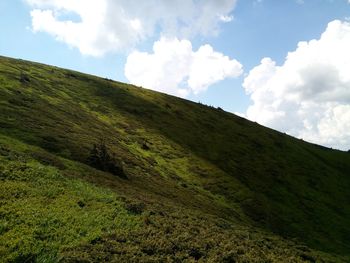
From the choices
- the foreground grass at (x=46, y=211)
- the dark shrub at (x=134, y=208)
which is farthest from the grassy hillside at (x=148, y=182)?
the dark shrub at (x=134, y=208)

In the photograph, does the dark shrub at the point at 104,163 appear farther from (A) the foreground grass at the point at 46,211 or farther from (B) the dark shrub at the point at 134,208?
(B) the dark shrub at the point at 134,208

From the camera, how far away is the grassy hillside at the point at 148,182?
25.7m

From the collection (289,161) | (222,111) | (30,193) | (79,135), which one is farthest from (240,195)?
(222,111)

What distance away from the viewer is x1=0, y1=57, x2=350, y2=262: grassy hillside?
25.7 metres

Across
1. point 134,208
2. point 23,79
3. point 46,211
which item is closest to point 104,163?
point 134,208

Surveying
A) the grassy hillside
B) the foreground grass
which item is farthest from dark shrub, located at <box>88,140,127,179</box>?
the foreground grass

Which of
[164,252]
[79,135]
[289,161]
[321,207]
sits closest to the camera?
[164,252]

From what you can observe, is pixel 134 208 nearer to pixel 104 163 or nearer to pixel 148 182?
pixel 104 163

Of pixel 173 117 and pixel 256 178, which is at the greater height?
pixel 173 117

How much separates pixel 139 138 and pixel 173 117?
26.0 meters

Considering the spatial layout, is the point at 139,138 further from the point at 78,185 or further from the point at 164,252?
the point at 164,252

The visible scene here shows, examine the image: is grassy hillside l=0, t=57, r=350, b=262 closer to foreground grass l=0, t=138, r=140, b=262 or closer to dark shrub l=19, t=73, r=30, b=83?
foreground grass l=0, t=138, r=140, b=262

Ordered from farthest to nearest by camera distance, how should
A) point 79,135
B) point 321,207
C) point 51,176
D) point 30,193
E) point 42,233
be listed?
point 321,207 → point 79,135 → point 51,176 → point 30,193 → point 42,233

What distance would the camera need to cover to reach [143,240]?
1033 inches
